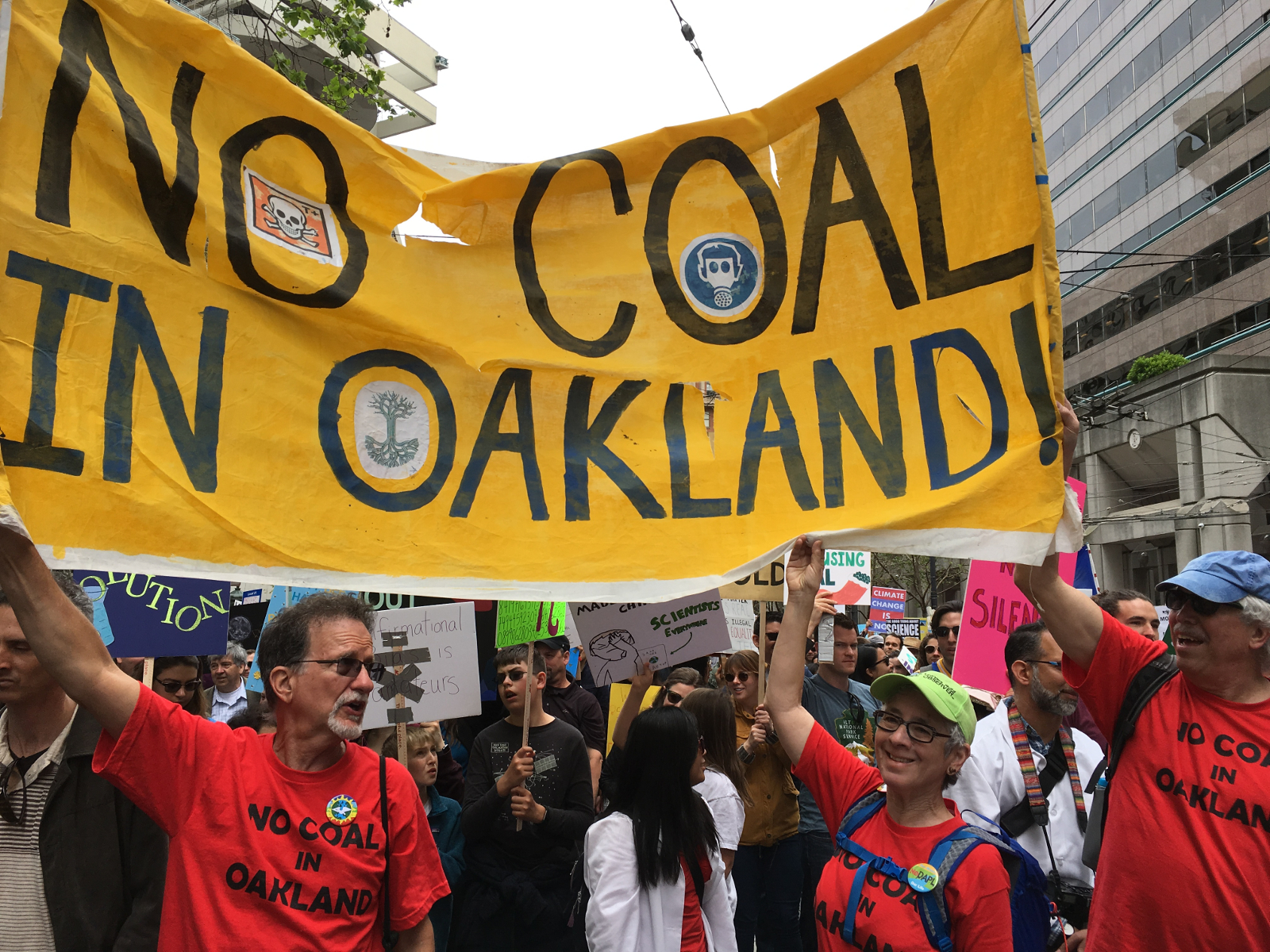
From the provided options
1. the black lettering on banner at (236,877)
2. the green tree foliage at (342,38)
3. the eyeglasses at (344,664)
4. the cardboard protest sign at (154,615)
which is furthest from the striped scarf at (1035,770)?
the green tree foliage at (342,38)

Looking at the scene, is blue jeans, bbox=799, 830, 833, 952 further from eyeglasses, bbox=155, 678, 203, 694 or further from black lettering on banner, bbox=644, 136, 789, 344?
black lettering on banner, bbox=644, 136, 789, 344

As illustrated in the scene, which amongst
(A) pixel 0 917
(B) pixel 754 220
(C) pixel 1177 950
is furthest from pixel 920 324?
(A) pixel 0 917

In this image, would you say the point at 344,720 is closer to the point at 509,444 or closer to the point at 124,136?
the point at 509,444

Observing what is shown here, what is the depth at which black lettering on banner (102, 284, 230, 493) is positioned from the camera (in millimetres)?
2660

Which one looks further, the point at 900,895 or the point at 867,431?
the point at 867,431

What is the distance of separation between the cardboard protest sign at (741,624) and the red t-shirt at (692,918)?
5.90m

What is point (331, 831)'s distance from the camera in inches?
104

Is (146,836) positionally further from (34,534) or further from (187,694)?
(187,694)

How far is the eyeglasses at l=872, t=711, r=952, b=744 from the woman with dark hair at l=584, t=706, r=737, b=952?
123 centimetres

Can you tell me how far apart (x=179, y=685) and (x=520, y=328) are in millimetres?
3316

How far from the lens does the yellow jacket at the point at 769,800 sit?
614cm

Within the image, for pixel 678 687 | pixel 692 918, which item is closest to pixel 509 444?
pixel 692 918

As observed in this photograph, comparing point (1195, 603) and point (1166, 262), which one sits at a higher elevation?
point (1166, 262)

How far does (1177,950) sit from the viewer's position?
2645 millimetres
